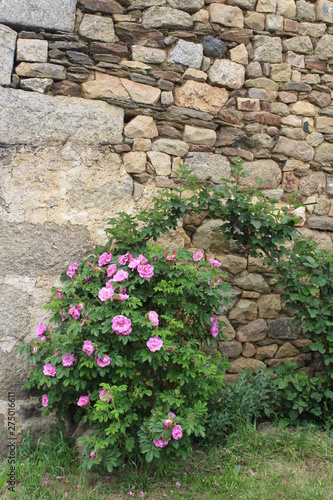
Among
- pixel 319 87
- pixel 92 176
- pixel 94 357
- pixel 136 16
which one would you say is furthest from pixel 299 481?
pixel 136 16

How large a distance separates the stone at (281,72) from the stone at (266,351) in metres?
1.95

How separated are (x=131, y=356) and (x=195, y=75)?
1964 mm

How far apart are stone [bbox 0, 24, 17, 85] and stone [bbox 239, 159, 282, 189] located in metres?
1.67

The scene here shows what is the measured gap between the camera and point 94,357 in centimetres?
232

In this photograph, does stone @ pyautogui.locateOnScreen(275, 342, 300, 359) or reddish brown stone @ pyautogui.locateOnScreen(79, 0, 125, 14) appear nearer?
reddish brown stone @ pyautogui.locateOnScreen(79, 0, 125, 14)

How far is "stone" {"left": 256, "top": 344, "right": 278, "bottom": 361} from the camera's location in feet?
10.6

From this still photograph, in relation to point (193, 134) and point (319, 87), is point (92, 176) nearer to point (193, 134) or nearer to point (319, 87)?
point (193, 134)

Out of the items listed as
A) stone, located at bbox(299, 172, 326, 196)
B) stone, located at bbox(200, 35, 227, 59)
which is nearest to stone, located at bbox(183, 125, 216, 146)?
stone, located at bbox(200, 35, 227, 59)

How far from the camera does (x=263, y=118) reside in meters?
3.34

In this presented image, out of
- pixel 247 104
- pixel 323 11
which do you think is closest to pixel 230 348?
pixel 247 104

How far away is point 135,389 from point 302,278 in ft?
5.10

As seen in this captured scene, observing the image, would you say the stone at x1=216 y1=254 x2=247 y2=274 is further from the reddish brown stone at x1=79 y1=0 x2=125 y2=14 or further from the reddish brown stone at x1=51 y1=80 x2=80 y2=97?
the reddish brown stone at x1=79 y1=0 x2=125 y2=14

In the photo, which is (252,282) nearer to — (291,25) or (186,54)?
(186,54)

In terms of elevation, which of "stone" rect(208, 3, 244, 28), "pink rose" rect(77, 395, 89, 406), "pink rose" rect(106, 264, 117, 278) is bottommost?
"pink rose" rect(77, 395, 89, 406)
